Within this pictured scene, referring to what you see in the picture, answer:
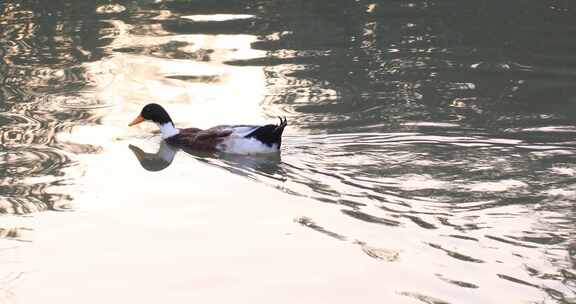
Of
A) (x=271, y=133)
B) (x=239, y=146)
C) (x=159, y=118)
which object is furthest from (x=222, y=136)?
(x=159, y=118)

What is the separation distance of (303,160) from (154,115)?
2104mm

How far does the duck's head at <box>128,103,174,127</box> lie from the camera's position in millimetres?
11117

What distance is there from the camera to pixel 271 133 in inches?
397

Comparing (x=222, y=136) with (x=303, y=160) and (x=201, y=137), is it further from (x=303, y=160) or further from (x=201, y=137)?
(x=303, y=160)

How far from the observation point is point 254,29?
15727 millimetres

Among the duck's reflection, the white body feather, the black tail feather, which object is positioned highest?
the black tail feather

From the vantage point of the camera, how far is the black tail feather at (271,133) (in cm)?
1003

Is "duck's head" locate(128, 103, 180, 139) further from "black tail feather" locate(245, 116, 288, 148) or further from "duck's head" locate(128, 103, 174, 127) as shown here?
"black tail feather" locate(245, 116, 288, 148)

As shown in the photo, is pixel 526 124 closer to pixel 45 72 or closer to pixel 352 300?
pixel 352 300

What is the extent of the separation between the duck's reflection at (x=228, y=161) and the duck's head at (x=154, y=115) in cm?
25

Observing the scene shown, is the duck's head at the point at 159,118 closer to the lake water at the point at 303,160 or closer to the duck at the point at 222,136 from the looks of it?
the duck at the point at 222,136

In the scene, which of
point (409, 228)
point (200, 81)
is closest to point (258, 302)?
point (409, 228)

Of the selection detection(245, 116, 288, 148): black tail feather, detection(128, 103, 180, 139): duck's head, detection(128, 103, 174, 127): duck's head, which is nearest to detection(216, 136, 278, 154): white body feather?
detection(245, 116, 288, 148): black tail feather

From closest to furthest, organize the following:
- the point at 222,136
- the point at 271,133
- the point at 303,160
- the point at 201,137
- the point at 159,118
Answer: the point at 303,160
the point at 271,133
the point at 222,136
the point at 201,137
the point at 159,118
